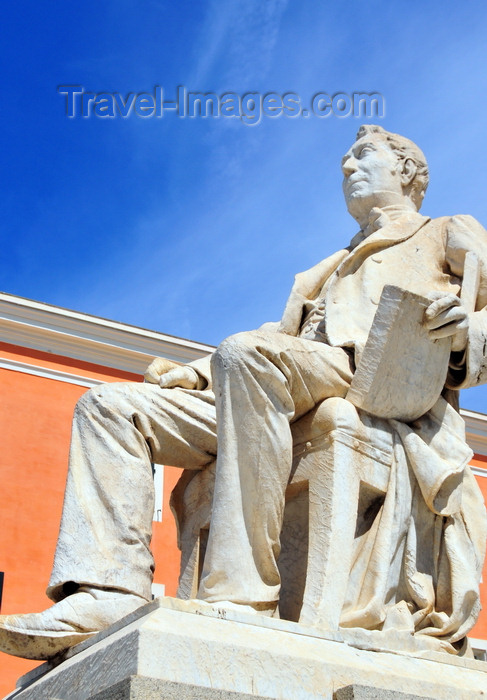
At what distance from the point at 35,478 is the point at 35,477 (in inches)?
0.5

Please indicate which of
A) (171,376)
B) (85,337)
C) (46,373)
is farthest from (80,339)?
(171,376)

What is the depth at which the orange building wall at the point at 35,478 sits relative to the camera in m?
13.4

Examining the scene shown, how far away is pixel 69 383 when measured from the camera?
1486cm

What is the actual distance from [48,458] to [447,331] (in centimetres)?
1029

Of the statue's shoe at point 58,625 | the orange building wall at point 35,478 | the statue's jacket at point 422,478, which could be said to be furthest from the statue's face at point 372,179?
the orange building wall at point 35,478

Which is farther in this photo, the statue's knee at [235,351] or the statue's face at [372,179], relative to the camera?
Result: the statue's face at [372,179]

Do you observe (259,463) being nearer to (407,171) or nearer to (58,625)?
(58,625)

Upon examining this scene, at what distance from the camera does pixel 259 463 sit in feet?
13.8

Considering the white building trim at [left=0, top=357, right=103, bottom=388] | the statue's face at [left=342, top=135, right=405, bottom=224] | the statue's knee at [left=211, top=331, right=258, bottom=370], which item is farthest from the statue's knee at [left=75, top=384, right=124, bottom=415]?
the white building trim at [left=0, top=357, right=103, bottom=388]

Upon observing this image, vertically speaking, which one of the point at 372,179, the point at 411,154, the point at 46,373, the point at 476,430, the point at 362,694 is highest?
the point at 46,373

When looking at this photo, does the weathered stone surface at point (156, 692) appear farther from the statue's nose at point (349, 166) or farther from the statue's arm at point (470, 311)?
the statue's nose at point (349, 166)

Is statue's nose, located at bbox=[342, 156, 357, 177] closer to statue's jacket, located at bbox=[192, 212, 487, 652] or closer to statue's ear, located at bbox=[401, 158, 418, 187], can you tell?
statue's ear, located at bbox=[401, 158, 418, 187]

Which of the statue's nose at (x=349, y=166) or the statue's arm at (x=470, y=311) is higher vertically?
the statue's nose at (x=349, y=166)

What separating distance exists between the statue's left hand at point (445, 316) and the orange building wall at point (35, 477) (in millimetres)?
9458
